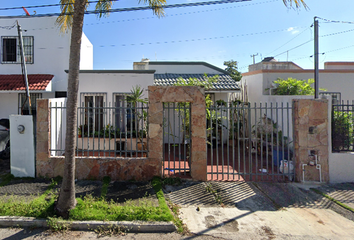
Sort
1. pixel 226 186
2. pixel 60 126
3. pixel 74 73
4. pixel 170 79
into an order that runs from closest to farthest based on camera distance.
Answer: pixel 74 73, pixel 226 186, pixel 60 126, pixel 170 79

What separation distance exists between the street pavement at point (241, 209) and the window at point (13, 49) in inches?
310

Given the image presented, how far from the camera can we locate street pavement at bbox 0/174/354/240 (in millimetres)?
4261

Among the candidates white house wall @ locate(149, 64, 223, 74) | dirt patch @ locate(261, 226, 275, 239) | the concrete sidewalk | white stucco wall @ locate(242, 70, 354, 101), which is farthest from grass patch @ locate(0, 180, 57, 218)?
white stucco wall @ locate(242, 70, 354, 101)

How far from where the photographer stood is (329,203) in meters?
5.49

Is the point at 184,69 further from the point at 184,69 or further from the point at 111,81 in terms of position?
the point at 111,81

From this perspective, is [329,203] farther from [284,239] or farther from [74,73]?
[74,73]

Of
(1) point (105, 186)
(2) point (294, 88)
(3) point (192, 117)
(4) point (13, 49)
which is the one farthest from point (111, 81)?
(2) point (294, 88)

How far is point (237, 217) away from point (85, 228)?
2.84m

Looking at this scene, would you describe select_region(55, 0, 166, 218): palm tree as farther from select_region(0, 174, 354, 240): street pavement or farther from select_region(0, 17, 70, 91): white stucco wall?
select_region(0, 17, 70, 91): white stucco wall

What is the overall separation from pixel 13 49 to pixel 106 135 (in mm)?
6742

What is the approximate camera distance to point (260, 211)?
16.9ft

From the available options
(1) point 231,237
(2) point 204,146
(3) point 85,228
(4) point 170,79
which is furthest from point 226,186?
(4) point 170,79

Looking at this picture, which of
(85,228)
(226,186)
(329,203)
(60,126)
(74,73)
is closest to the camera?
(85,228)

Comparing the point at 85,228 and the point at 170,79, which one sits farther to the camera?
the point at 170,79
